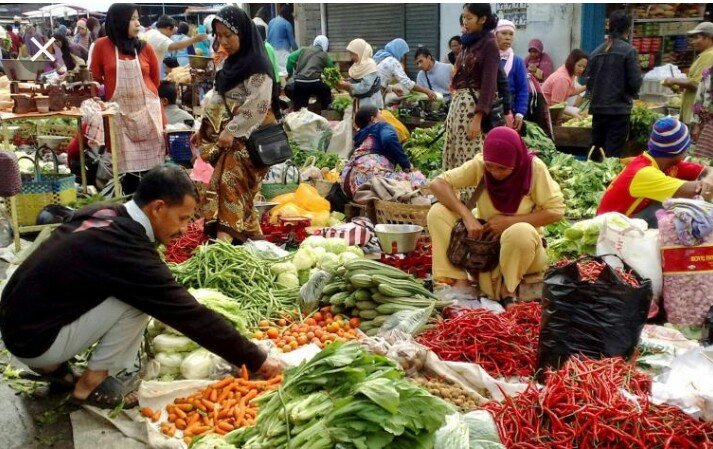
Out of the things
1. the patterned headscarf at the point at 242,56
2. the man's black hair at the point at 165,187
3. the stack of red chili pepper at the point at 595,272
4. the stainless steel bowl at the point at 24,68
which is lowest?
the stack of red chili pepper at the point at 595,272

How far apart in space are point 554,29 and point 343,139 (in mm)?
4346

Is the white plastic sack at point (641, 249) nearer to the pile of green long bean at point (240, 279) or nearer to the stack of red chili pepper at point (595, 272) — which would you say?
the stack of red chili pepper at point (595, 272)

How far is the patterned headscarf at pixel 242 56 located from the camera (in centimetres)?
493

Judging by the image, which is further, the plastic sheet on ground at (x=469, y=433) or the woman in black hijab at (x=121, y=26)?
the woman in black hijab at (x=121, y=26)

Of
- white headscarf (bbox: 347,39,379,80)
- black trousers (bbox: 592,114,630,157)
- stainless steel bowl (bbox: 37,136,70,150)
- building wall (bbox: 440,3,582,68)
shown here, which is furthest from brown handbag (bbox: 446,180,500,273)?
building wall (bbox: 440,3,582,68)

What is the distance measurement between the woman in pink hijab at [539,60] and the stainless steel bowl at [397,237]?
→ 636 cm

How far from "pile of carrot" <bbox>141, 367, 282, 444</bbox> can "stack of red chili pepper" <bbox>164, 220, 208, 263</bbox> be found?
2154 millimetres

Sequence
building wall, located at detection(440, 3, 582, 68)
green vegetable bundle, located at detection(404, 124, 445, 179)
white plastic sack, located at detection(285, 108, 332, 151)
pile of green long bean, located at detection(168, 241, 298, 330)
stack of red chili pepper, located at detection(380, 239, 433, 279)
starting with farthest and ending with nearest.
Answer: building wall, located at detection(440, 3, 582, 68), white plastic sack, located at detection(285, 108, 332, 151), green vegetable bundle, located at detection(404, 124, 445, 179), stack of red chili pepper, located at detection(380, 239, 433, 279), pile of green long bean, located at detection(168, 241, 298, 330)

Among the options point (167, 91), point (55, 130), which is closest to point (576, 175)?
point (167, 91)

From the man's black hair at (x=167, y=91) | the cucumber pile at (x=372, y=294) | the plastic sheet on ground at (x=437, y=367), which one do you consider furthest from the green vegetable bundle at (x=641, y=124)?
the plastic sheet on ground at (x=437, y=367)

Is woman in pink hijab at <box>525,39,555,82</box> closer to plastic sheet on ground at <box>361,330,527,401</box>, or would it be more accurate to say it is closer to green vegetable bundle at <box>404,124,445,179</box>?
green vegetable bundle at <box>404,124,445,179</box>

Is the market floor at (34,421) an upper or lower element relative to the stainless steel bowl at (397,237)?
lower

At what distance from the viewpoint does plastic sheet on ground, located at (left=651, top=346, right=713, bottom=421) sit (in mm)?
2662

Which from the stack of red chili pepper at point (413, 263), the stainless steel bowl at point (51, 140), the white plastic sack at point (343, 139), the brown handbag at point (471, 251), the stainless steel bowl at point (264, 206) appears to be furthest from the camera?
the white plastic sack at point (343, 139)
